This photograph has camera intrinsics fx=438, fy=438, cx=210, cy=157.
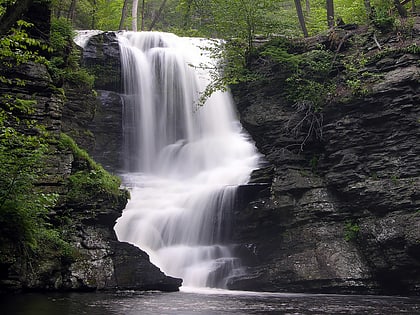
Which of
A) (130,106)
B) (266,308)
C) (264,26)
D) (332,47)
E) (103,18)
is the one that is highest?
(103,18)

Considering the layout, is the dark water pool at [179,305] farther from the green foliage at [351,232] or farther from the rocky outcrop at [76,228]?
the green foliage at [351,232]

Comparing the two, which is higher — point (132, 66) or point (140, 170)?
point (132, 66)

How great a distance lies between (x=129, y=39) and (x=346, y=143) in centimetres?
1256

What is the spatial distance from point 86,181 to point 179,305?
16.1 feet

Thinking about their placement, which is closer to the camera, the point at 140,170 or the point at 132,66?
the point at 140,170

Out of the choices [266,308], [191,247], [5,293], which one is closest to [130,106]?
[191,247]

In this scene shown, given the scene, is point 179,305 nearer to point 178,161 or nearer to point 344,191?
point 344,191

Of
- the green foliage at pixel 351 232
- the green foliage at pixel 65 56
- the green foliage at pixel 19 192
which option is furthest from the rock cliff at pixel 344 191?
the green foliage at pixel 65 56

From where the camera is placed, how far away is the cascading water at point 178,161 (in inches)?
531

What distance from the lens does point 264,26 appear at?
17281 millimetres

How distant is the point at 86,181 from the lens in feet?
38.7

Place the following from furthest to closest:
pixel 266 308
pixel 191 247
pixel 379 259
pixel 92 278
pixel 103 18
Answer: pixel 103 18, pixel 191 247, pixel 379 259, pixel 92 278, pixel 266 308

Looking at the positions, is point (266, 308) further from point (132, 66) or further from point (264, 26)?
point (132, 66)

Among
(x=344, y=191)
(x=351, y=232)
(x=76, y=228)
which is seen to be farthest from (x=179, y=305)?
(x=344, y=191)
